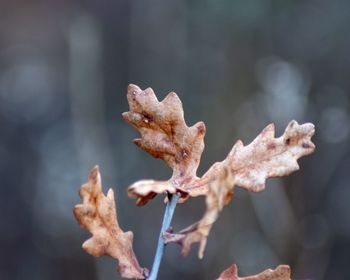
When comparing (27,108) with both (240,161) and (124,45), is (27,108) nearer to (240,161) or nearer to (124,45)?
(124,45)

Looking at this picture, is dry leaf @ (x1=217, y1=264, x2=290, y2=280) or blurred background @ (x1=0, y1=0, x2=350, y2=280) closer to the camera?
dry leaf @ (x1=217, y1=264, x2=290, y2=280)

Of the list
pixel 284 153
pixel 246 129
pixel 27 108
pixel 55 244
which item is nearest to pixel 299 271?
pixel 246 129

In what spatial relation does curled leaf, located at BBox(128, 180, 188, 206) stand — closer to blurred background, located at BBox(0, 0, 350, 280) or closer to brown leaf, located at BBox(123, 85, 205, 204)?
brown leaf, located at BBox(123, 85, 205, 204)

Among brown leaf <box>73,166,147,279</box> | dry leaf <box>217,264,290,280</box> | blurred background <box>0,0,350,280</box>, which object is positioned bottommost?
dry leaf <box>217,264,290,280</box>

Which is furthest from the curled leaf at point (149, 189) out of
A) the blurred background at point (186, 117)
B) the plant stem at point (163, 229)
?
the blurred background at point (186, 117)

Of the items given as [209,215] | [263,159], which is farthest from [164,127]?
[209,215]

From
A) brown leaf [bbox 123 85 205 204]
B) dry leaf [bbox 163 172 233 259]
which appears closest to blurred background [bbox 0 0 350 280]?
brown leaf [bbox 123 85 205 204]

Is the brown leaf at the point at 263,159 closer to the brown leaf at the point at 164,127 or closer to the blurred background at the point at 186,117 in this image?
the brown leaf at the point at 164,127
